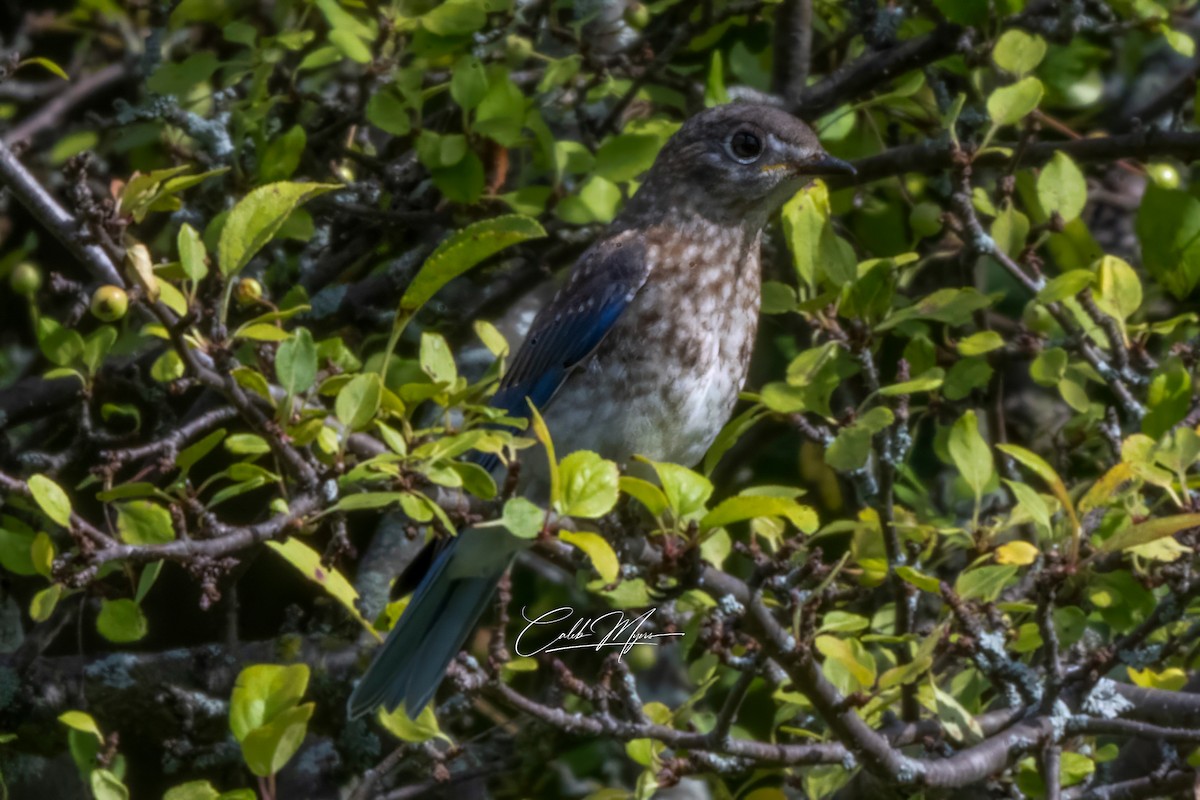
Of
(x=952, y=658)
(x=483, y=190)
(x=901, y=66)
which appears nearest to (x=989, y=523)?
(x=952, y=658)

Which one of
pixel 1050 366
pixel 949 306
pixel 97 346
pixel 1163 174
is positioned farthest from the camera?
pixel 1163 174

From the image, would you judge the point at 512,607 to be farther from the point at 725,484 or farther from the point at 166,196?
the point at 166,196

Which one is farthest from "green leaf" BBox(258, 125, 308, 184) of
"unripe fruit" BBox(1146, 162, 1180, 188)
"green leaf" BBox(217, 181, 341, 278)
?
"unripe fruit" BBox(1146, 162, 1180, 188)

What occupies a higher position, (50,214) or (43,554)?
(50,214)

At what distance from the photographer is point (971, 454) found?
286 cm

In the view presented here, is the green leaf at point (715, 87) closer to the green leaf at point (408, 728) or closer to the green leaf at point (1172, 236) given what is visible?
the green leaf at point (1172, 236)

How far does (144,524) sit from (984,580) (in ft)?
4.62

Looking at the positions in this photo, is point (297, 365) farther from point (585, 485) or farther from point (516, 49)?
point (516, 49)

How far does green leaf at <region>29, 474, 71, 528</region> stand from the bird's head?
1804 millimetres

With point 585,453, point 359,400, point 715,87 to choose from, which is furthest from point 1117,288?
point 359,400

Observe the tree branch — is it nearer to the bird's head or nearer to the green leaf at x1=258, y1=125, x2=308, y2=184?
the green leaf at x1=258, y1=125, x2=308, y2=184

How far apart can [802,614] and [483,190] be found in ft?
4.33

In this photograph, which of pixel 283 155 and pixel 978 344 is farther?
pixel 283 155
